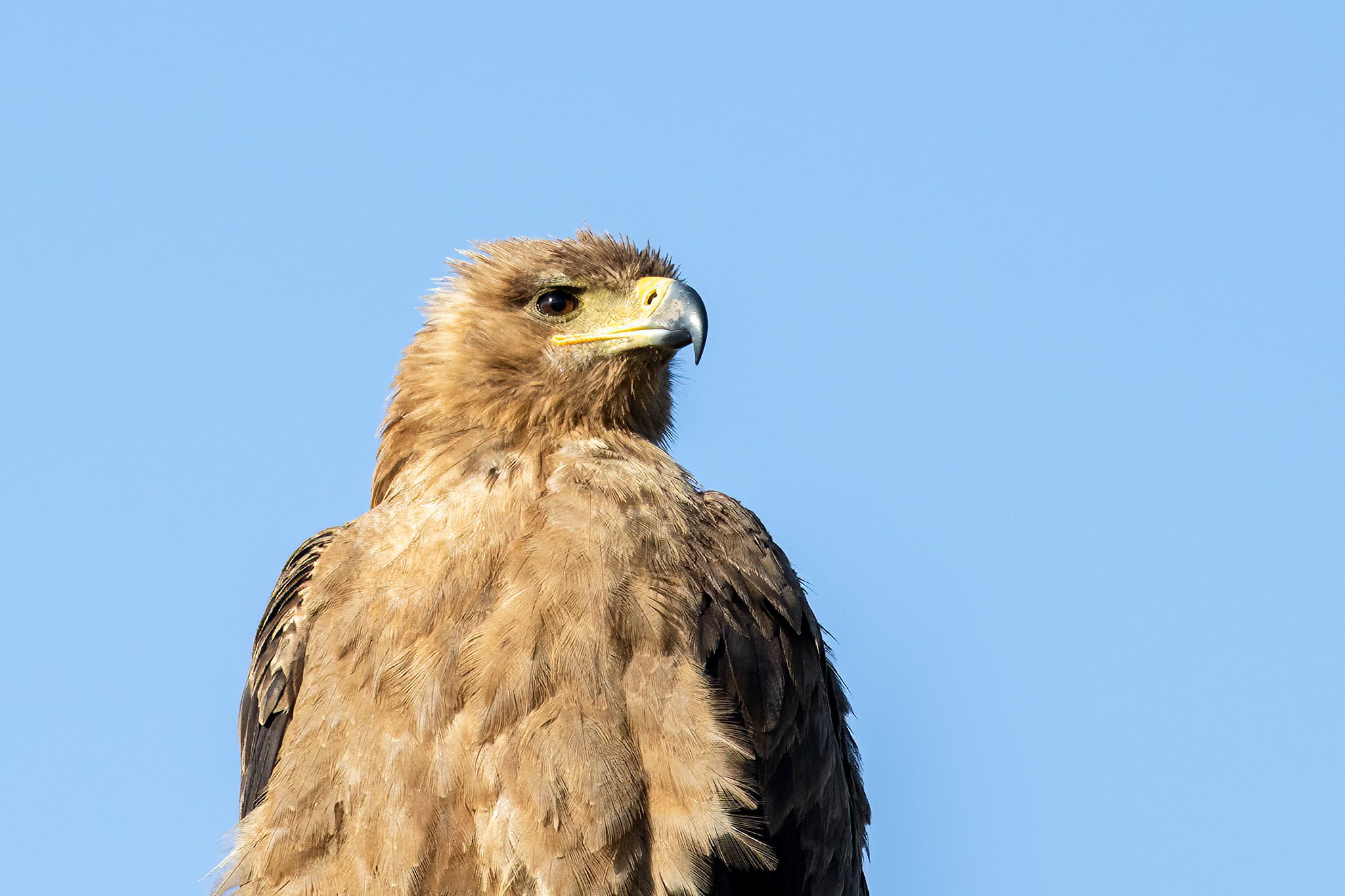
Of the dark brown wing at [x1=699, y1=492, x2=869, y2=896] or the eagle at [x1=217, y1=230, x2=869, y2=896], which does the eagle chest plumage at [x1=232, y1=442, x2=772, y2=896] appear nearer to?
the eagle at [x1=217, y1=230, x2=869, y2=896]

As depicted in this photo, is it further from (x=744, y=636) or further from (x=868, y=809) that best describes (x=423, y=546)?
(x=868, y=809)

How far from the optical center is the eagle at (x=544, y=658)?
5.30m

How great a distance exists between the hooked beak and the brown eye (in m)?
0.13

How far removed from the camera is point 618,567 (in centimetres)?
568

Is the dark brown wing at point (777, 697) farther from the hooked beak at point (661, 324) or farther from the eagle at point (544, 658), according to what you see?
the hooked beak at point (661, 324)

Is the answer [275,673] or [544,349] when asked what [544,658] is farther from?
[544,349]

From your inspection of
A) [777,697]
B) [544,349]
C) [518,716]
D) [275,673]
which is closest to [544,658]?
[518,716]

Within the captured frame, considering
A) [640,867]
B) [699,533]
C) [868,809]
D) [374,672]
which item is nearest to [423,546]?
[374,672]

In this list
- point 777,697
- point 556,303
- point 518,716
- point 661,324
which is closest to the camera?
point 518,716

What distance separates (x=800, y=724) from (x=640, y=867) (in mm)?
1199

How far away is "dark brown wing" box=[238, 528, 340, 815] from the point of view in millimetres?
6043

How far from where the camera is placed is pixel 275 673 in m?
6.10

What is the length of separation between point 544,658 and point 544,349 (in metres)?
1.65

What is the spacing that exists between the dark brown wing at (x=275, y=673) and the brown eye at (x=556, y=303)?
1313mm
